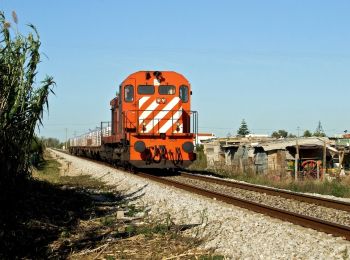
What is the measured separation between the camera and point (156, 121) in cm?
1827

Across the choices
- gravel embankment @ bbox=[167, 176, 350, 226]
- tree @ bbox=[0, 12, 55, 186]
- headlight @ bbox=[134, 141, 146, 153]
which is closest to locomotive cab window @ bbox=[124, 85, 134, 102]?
headlight @ bbox=[134, 141, 146, 153]

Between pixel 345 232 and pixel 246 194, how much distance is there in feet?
20.1

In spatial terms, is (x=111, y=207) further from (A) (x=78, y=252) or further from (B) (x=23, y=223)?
(A) (x=78, y=252)

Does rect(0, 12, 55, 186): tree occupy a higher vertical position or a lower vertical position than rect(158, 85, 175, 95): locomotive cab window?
lower

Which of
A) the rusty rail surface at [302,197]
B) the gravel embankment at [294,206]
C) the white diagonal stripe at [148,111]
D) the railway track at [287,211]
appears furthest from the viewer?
the white diagonal stripe at [148,111]

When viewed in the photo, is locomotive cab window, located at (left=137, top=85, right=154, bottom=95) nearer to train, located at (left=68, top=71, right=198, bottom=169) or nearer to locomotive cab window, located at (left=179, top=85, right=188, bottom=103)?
train, located at (left=68, top=71, right=198, bottom=169)

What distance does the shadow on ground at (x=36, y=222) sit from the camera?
19.7 feet

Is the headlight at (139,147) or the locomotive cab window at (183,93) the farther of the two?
the locomotive cab window at (183,93)

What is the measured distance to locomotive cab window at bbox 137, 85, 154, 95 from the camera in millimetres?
18766

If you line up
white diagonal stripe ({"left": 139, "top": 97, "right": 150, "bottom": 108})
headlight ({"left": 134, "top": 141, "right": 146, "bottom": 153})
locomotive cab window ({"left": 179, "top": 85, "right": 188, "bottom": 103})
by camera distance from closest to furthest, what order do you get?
headlight ({"left": 134, "top": 141, "right": 146, "bottom": 153})
white diagonal stripe ({"left": 139, "top": 97, "right": 150, "bottom": 108})
locomotive cab window ({"left": 179, "top": 85, "right": 188, "bottom": 103})

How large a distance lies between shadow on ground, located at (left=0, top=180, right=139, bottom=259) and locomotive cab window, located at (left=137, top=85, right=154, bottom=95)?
889cm

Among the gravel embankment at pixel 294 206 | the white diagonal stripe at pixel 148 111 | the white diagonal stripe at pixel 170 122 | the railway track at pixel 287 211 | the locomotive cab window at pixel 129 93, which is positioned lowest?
the gravel embankment at pixel 294 206

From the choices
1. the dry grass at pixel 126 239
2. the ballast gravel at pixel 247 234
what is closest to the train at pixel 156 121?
the ballast gravel at pixel 247 234

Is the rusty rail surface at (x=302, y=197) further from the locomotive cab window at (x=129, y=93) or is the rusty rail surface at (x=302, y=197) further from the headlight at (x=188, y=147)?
the locomotive cab window at (x=129, y=93)
